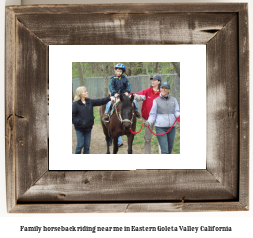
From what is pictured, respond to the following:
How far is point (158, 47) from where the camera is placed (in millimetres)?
890

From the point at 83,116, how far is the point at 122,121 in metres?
0.16

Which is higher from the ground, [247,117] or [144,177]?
[247,117]

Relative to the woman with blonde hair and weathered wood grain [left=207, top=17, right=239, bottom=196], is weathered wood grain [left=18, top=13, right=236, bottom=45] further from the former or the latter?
the woman with blonde hair

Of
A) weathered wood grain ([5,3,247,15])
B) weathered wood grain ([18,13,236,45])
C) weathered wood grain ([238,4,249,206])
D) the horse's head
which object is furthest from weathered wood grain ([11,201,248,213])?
weathered wood grain ([5,3,247,15])

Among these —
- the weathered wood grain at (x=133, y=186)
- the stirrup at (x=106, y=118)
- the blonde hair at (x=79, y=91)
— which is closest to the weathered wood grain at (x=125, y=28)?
the blonde hair at (x=79, y=91)

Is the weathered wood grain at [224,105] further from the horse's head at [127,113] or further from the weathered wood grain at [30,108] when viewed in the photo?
the weathered wood grain at [30,108]

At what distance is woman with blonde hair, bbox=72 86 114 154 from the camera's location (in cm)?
91

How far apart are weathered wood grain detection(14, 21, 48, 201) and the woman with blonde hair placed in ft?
0.40

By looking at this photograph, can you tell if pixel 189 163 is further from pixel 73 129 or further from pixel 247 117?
pixel 73 129

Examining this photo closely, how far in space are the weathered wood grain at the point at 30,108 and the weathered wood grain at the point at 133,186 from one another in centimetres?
8
